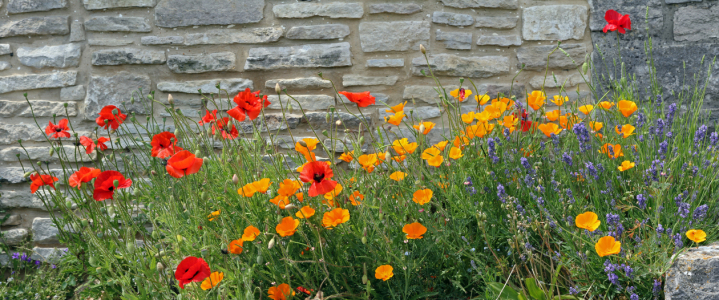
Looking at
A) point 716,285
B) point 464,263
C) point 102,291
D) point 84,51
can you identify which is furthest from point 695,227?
point 84,51

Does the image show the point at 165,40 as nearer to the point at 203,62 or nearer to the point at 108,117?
the point at 203,62

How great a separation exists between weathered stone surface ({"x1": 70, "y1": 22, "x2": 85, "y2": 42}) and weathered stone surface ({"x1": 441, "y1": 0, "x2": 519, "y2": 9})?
2.29 meters

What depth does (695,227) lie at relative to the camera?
1528 mm

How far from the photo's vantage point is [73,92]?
9.53 ft

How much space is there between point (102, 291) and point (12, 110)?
1570 millimetres

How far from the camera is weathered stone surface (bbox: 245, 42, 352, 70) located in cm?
280

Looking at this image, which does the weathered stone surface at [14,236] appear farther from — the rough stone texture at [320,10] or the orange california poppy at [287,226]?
the orange california poppy at [287,226]

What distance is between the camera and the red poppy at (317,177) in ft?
4.69

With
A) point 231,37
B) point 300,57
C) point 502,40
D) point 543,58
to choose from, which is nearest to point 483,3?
point 502,40

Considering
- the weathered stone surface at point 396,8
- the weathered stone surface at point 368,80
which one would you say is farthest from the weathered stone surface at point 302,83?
the weathered stone surface at point 396,8

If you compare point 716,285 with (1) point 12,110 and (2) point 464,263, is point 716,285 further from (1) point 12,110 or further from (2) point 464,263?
(1) point 12,110

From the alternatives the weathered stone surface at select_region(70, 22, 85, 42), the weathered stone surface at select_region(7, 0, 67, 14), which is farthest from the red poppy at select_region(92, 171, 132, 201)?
the weathered stone surface at select_region(7, 0, 67, 14)

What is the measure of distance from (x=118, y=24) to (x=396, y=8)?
175 centimetres

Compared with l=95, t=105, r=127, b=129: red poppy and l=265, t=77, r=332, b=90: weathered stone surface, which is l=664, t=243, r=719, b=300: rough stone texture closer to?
l=265, t=77, r=332, b=90: weathered stone surface
